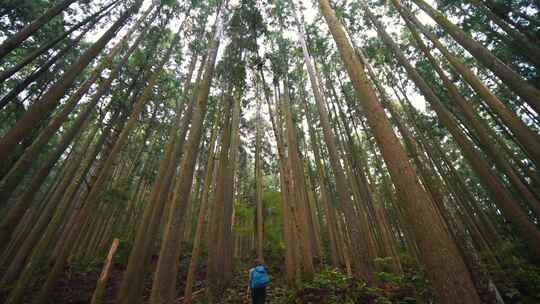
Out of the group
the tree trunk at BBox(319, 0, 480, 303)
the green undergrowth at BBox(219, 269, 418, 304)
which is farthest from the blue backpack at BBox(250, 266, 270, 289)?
the tree trunk at BBox(319, 0, 480, 303)

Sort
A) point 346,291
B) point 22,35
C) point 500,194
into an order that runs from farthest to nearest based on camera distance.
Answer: point 500,194 → point 346,291 → point 22,35

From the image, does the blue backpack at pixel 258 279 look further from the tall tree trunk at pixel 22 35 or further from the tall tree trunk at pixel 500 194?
the tall tree trunk at pixel 22 35

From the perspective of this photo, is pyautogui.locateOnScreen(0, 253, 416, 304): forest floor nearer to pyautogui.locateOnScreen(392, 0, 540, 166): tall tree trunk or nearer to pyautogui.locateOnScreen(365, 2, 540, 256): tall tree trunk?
pyautogui.locateOnScreen(365, 2, 540, 256): tall tree trunk

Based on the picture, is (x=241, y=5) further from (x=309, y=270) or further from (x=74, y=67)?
(x=309, y=270)

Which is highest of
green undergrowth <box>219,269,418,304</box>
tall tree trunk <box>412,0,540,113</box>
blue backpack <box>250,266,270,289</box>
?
tall tree trunk <box>412,0,540,113</box>

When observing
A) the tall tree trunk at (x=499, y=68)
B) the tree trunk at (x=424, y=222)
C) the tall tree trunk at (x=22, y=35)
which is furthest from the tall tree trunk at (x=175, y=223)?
the tall tree trunk at (x=499, y=68)

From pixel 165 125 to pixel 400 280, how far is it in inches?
526

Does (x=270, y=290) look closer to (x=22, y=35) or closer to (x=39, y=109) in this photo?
(x=39, y=109)

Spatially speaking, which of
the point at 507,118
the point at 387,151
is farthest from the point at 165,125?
the point at 507,118

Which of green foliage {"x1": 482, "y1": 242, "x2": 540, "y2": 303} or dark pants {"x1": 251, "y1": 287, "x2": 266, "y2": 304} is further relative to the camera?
dark pants {"x1": 251, "y1": 287, "x2": 266, "y2": 304}

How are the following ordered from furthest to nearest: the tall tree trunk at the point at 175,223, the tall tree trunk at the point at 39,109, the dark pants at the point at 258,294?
the dark pants at the point at 258,294 < the tall tree trunk at the point at 175,223 < the tall tree trunk at the point at 39,109

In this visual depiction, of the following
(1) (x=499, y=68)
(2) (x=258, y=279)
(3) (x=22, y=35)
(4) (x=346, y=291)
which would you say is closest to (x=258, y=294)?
(2) (x=258, y=279)

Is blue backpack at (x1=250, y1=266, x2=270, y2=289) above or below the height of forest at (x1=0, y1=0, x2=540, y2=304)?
below

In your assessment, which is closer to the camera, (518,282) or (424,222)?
(424,222)
